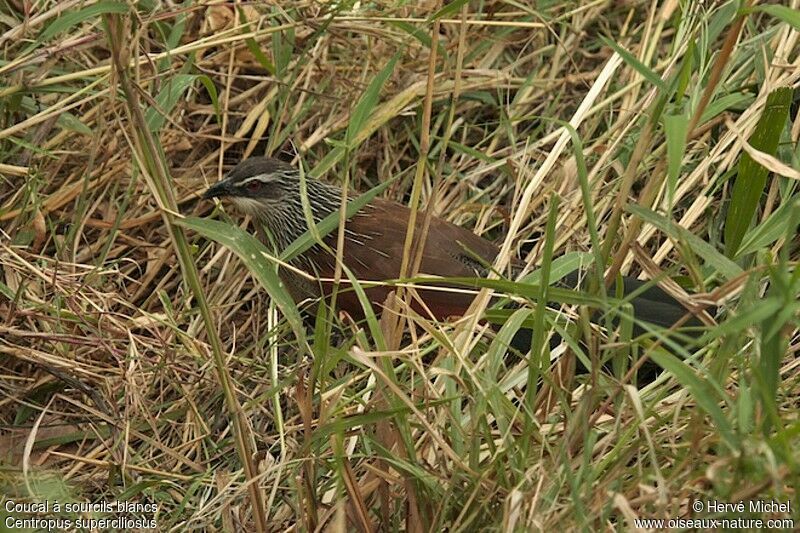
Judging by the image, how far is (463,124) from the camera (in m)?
4.27

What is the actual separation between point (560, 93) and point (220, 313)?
5.04 ft

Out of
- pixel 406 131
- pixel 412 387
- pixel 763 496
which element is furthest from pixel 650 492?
pixel 406 131

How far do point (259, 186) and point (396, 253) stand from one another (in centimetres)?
61

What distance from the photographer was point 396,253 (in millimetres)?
3865

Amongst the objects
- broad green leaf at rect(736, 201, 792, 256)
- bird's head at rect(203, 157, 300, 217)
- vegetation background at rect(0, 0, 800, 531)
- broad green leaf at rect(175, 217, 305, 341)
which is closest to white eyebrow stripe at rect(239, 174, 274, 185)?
bird's head at rect(203, 157, 300, 217)

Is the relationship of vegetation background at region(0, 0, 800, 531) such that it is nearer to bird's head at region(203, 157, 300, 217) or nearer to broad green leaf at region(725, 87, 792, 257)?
broad green leaf at region(725, 87, 792, 257)

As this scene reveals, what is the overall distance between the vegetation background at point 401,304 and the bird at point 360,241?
15 cm

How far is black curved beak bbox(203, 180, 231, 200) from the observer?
12.8 feet

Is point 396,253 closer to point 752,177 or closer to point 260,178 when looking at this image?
point 260,178

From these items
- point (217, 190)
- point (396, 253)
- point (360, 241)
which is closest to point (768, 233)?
point (396, 253)

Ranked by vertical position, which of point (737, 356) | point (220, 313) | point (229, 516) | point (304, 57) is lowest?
point (220, 313)

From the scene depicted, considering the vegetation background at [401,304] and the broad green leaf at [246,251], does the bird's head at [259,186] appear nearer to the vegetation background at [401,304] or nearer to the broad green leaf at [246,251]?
the vegetation background at [401,304]

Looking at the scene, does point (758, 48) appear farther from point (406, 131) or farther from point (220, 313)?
point (220, 313)

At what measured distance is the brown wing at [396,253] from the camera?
11.8 feet
